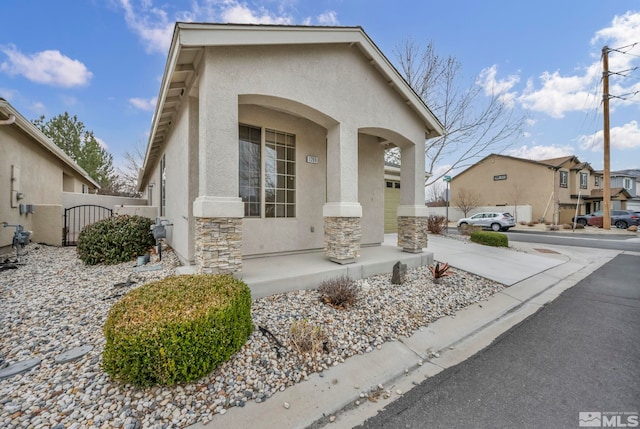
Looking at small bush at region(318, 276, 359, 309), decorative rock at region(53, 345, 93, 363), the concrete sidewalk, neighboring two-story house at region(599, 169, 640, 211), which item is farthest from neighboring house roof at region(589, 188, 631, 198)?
decorative rock at region(53, 345, 93, 363)

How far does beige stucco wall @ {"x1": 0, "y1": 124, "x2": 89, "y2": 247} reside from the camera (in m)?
7.29

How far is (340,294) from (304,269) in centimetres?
119

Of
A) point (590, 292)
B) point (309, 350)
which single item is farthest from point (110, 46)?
point (590, 292)

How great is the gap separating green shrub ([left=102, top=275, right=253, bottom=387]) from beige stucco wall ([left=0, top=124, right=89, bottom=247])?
8.19 m

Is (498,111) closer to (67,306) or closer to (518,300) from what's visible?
(518,300)

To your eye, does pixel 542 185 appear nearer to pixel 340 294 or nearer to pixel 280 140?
pixel 280 140

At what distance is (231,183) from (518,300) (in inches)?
239

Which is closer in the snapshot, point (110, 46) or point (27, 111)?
point (110, 46)

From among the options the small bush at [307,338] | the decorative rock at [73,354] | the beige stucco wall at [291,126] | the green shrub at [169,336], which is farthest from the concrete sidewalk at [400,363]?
the beige stucco wall at [291,126]

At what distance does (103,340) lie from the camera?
312cm

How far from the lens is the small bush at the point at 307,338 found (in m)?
3.11

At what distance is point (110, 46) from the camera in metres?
10.9

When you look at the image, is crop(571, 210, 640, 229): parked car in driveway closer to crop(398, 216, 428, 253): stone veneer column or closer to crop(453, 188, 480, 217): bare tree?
crop(453, 188, 480, 217): bare tree

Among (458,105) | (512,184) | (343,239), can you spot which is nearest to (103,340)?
(343,239)
